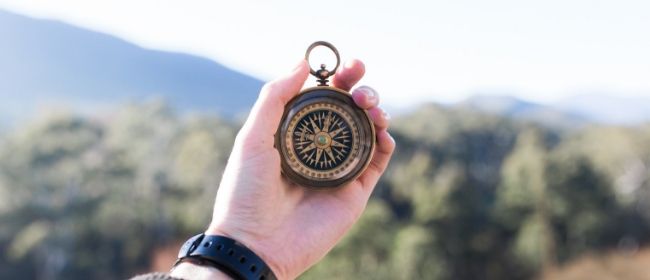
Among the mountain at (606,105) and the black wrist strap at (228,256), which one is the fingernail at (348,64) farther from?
the mountain at (606,105)

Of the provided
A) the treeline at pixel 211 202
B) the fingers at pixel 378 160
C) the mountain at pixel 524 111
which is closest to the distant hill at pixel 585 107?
the mountain at pixel 524 111

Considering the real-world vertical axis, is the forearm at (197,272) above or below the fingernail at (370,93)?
below

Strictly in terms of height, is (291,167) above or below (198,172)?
above

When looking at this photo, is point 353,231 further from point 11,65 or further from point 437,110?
point 11,65

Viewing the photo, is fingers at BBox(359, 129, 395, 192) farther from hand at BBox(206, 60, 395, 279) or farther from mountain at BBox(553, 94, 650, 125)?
mountain at BBox(553, 94, 650, 125)

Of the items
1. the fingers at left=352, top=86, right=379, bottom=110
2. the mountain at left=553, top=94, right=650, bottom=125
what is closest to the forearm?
the fingers at left=352, top=86, right=379, bottom=110

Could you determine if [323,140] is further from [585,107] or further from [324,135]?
[585,107]

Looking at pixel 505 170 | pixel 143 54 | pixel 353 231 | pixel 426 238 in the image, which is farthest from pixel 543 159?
pixel 143 54
